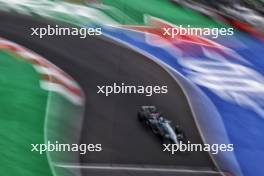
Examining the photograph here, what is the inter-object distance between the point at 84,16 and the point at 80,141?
0.68m

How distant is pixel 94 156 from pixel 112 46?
1.94 ft

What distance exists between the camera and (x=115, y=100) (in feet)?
10.7

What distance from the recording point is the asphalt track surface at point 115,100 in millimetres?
3213

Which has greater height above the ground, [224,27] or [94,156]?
[224,27]

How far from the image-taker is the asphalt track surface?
321 centimetres

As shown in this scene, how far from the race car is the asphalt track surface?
3 cm

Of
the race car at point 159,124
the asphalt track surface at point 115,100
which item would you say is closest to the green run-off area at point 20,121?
the asphalt track surface at point 115,100

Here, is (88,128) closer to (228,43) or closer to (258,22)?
(228,43)

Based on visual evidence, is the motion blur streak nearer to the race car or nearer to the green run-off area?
the race car

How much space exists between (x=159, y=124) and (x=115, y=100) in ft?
0.87

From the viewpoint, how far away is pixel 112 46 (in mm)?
3303

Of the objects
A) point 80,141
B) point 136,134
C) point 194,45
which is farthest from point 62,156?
point 194,45

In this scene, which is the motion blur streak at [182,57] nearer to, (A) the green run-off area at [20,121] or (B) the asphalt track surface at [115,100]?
(B) the asphalt track surface at [115,100]

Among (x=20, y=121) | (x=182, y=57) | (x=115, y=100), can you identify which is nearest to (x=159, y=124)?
(x=115, y=100)
